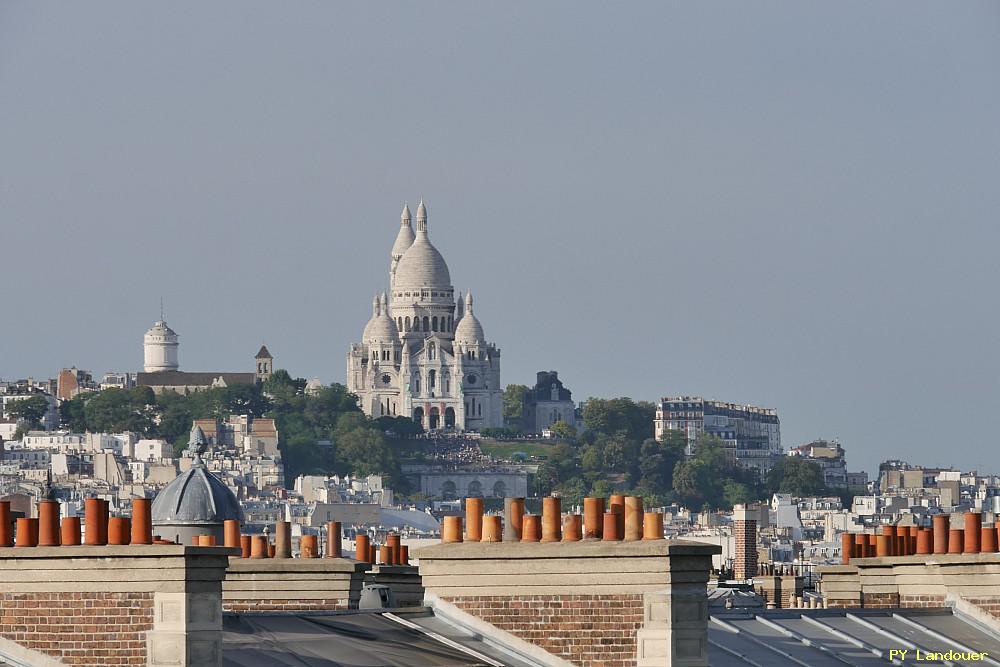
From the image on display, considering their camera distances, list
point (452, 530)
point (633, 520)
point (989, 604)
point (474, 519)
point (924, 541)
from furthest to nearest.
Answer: point (924, 541) < point (989, 604) < point (452, 530) < point (474, 519) < point (633, 520)

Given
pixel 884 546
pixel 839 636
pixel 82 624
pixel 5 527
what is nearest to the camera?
pixel 82 624

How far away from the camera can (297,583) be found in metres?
28.0

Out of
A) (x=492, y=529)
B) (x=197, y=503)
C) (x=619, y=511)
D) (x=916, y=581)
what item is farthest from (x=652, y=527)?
(x=197, y=503)

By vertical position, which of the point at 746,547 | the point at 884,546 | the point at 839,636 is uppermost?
the point at 746,547

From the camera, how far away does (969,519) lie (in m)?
28.5

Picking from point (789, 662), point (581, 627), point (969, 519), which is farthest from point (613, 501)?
point (969, 519)

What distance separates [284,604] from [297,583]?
0.64ft

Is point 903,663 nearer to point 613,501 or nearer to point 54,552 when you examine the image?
point 613,501

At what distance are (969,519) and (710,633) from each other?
7.83 ft

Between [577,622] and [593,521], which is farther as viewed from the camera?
[593,521]

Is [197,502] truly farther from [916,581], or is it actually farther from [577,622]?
[577,622]

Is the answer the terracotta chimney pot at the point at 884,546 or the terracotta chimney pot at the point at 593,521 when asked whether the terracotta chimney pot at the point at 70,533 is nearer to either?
the terracotta chimney pot at the point at 593,521

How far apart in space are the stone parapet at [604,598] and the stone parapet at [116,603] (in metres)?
2.98

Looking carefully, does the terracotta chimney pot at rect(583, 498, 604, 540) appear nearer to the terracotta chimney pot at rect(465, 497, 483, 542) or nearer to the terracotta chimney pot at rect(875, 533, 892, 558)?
the terracotta chimney pot at rect(465, 497, 483, 542)
